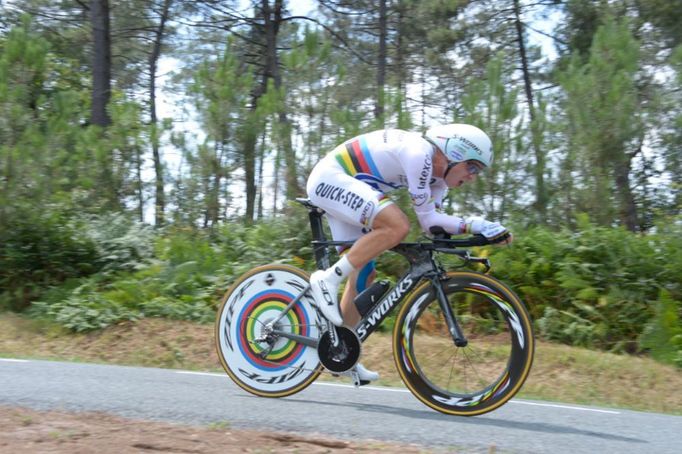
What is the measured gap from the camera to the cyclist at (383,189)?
15.5 feet

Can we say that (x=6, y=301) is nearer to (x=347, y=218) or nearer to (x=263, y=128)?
(x=263, y=128)

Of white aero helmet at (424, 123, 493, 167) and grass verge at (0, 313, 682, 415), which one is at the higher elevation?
white aero helmet at (424, 123, 493, 167)

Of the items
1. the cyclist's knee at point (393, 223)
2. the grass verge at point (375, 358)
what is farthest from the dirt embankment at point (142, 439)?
the grass verge at point (375, 358)

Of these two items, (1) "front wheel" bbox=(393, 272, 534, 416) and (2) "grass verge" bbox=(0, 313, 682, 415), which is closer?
(1) "front wheel" bbox=(393, 272, 534, 416)

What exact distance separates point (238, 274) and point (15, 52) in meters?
4.60

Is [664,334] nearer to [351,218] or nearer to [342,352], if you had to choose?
[342,352]

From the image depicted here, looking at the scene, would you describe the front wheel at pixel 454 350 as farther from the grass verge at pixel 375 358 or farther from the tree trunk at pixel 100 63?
the tree trunk at pixel 100 63

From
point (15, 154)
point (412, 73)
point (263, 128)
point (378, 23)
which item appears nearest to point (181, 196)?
point (263, 128)

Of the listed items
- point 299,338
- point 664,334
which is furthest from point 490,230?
point 664,334

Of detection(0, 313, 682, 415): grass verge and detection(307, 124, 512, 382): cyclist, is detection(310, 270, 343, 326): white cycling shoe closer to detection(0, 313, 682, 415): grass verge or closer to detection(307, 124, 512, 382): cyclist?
detection(307, 124, 512, 382): cyclist

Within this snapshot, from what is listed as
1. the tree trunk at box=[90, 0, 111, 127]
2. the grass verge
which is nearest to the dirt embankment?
the grass verge

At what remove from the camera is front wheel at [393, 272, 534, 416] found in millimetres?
4652

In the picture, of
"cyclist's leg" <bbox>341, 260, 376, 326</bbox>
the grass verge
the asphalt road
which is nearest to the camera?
the asphalt road

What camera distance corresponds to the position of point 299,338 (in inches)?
207
